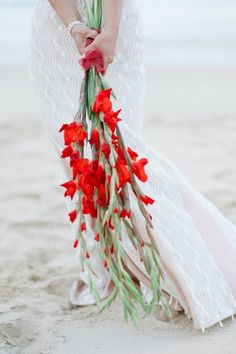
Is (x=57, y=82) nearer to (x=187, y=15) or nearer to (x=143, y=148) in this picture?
(x=143, y=148)

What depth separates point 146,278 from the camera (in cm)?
290

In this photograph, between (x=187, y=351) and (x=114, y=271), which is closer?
(x=114, y=271)

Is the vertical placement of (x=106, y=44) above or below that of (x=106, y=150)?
above

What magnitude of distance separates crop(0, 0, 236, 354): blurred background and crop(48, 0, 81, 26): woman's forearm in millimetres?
1152

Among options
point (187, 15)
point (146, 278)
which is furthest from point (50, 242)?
point (187, 15)

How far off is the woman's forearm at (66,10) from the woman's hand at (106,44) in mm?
165

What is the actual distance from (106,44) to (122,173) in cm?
56

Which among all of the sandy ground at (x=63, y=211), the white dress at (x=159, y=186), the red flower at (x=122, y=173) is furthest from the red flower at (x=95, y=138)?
the sandy ground at (x=63, y=211)

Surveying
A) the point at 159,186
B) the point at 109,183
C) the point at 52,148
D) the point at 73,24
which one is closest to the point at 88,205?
the point at 109,183

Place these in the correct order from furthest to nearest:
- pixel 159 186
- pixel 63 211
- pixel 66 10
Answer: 1. pixel 63 211
2. pixel 159 186
3. pixel 66 10

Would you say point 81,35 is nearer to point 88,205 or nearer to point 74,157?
point 74,157

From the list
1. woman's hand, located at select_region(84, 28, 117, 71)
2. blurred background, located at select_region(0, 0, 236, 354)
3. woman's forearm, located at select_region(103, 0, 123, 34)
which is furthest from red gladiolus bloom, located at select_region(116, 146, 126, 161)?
blurred background, located at select_region(0, 0, 236, 354)

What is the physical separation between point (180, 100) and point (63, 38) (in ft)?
17.6

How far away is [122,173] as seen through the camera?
90.9 inches
